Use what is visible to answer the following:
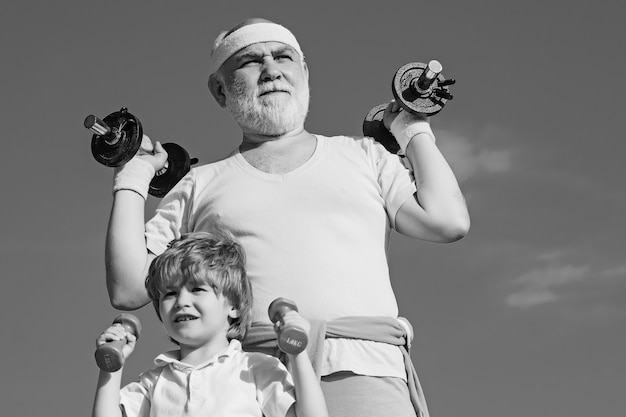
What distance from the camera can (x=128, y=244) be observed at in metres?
4.20

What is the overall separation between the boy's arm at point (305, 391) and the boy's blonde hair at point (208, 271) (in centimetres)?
34

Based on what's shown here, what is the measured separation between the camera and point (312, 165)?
4.30 m

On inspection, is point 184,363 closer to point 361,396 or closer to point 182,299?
point 182,299

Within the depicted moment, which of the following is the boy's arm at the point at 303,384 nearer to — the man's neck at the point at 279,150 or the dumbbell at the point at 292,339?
the dumbbell at the point at 292,339

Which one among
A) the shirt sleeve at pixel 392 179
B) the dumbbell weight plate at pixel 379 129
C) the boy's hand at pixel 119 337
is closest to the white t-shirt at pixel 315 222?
the shirt sleeve at pixel 392 179

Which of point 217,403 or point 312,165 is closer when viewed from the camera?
point 217,403

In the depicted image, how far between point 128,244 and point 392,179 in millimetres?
1121

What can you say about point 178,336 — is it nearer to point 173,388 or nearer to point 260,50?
point 173,388

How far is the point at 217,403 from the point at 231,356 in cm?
21

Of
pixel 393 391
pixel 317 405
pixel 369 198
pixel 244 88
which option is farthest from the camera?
pixel 244 88

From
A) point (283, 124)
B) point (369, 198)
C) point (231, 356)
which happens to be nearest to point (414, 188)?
point (369, 198)

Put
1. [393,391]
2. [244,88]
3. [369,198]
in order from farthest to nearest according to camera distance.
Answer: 1. [244,88]
2. [369,198]
3. [393,391]

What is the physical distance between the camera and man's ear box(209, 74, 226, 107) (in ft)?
15.7

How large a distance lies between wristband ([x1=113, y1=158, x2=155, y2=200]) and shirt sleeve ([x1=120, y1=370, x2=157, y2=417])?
111 centimetres
